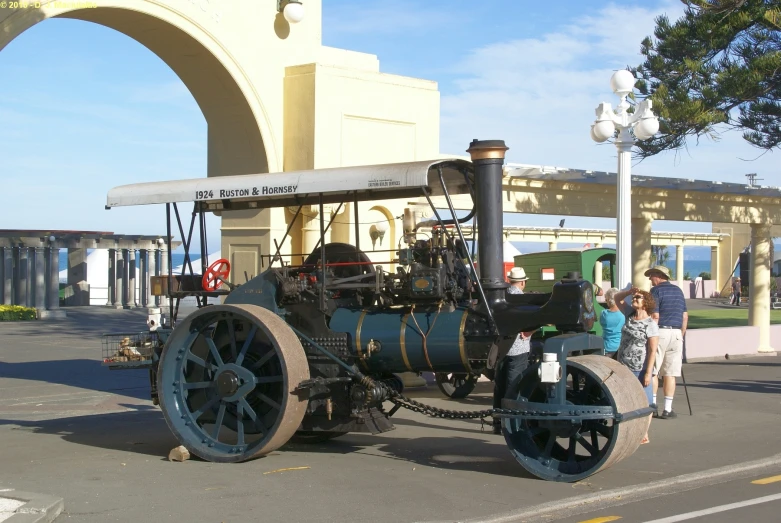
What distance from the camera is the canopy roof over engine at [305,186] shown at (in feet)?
28.8

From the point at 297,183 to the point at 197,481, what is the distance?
115 inches

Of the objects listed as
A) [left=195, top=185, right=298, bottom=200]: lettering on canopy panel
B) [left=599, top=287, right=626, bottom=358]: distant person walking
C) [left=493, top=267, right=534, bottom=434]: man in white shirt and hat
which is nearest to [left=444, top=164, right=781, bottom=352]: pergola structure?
[left=599, top=287, right=626, bottom=358]: distant person walking

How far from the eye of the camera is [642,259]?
20297 millimetres

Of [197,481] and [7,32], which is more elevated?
[7,32]

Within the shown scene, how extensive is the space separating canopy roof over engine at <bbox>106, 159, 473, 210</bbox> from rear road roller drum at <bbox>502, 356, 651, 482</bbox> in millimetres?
2021

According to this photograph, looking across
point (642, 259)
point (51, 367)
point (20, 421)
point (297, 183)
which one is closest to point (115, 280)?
point (51, 367)

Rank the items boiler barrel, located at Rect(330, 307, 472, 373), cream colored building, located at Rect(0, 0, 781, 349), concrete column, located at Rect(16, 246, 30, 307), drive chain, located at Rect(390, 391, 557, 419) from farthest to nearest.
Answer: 1. concrete column, located at Rect(16, 246, 30, 307)
2. cream colored building, located at Rect(0, 0, 781, 349)
3. boiler barrel, located at Rect(330, 307, 472, 373)
4. drive chain, located at Rect(390, 391, 557, 419)

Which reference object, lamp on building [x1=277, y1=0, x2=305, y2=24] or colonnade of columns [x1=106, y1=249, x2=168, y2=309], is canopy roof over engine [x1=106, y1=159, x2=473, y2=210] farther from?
colonnade of columns [x1=106, y1=249, x2=168, y2=309]

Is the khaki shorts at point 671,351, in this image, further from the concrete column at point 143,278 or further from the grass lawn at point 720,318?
the concrete column at point 143,278

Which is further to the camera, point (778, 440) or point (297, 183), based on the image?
point (778, 440)

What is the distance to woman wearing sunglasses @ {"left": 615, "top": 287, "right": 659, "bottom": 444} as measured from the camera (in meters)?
10.5

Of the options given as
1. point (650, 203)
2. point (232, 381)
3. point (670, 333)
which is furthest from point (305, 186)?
point (650, 203)

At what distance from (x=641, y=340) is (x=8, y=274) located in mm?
32046

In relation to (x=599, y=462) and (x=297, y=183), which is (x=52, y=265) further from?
(x=599, y=462)
